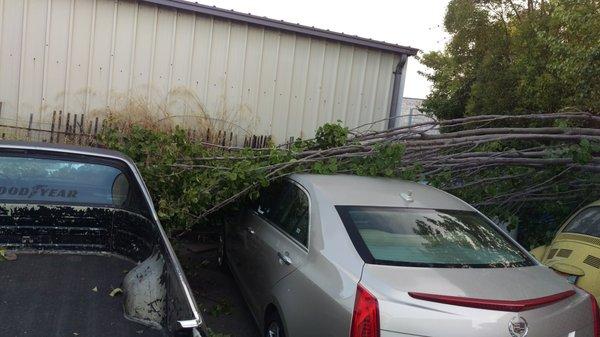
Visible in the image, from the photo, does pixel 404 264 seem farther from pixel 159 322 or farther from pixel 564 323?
pixel 159 322

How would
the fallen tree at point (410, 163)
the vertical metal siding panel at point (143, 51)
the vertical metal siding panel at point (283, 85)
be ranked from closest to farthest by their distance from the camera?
the fallen tree at point (410, 163), the vertical metal siding panel at point (143, 51), the vertical metal siding panel at point (283, 85)

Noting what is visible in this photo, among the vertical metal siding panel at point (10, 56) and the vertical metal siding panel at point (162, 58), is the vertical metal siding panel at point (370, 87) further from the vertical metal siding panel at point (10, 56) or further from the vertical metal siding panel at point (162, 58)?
the vertical metal siding panel at point (10, 56)

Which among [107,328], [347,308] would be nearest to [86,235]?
[107,328]

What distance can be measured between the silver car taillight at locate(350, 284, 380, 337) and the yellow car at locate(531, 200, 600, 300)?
2226 millimetres

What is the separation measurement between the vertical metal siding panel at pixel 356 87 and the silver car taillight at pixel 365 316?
6.02 meters

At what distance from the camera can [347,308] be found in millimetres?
2861

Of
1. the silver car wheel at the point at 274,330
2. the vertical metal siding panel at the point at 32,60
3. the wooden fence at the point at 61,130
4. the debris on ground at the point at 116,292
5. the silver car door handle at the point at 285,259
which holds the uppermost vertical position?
the vertical metal siding panel at the point at 32,60

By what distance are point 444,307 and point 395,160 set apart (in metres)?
2.19

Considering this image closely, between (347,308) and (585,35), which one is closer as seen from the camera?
(347,308)

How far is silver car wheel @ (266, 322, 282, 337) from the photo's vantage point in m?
3.68

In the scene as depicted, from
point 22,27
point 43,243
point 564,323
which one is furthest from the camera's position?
point 22,27

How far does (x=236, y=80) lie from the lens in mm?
7941

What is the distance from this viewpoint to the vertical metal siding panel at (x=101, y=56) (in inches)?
281

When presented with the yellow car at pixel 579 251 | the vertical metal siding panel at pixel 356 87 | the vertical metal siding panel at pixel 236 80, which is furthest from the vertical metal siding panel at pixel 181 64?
the yellow car at pixel 579 251
